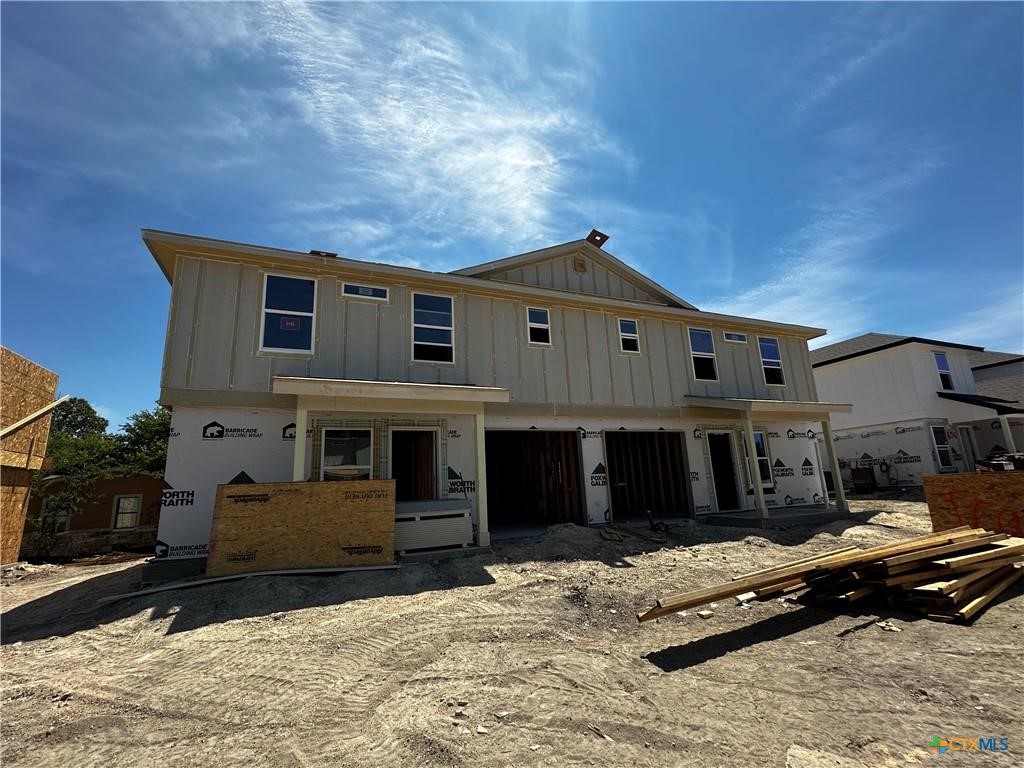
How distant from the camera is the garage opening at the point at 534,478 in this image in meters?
12.8

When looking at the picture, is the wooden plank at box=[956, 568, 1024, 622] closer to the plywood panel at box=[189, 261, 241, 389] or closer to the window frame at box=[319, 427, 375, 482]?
the window frame at box=[319, 427, 375, 482]

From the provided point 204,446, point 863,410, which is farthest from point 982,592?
point 863,410

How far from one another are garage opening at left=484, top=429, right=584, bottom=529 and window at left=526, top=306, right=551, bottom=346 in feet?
8.17

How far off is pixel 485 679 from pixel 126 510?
1595cm

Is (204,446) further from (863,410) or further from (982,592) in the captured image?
(863,410)

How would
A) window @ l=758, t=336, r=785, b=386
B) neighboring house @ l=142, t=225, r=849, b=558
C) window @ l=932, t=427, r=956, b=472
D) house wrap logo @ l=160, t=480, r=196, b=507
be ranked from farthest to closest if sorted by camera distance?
window @ l=932, t=427, r=956, b=472
window @ l=758, t=336, r=785, b=386
neighboring house @ l=142, t=225, r=849, b=558
house wrap logo @ l=160, t=480, r=196, b=507

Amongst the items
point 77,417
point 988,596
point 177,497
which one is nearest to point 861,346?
point 988,596

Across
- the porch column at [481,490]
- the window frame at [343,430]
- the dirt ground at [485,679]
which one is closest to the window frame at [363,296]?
the window frame at [343,430]

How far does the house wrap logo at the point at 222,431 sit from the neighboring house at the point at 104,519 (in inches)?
253

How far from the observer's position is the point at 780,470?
14742 millimetres

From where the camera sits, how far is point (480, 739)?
3.15 m

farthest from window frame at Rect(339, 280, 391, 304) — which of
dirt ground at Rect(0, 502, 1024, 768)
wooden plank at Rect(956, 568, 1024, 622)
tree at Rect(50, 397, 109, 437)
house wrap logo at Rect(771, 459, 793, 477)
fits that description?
tree at Rect(50, 397, 109, 437)

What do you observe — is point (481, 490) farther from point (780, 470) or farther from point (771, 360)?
point (771, 360)

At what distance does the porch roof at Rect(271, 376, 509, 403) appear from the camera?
26.9 ft
